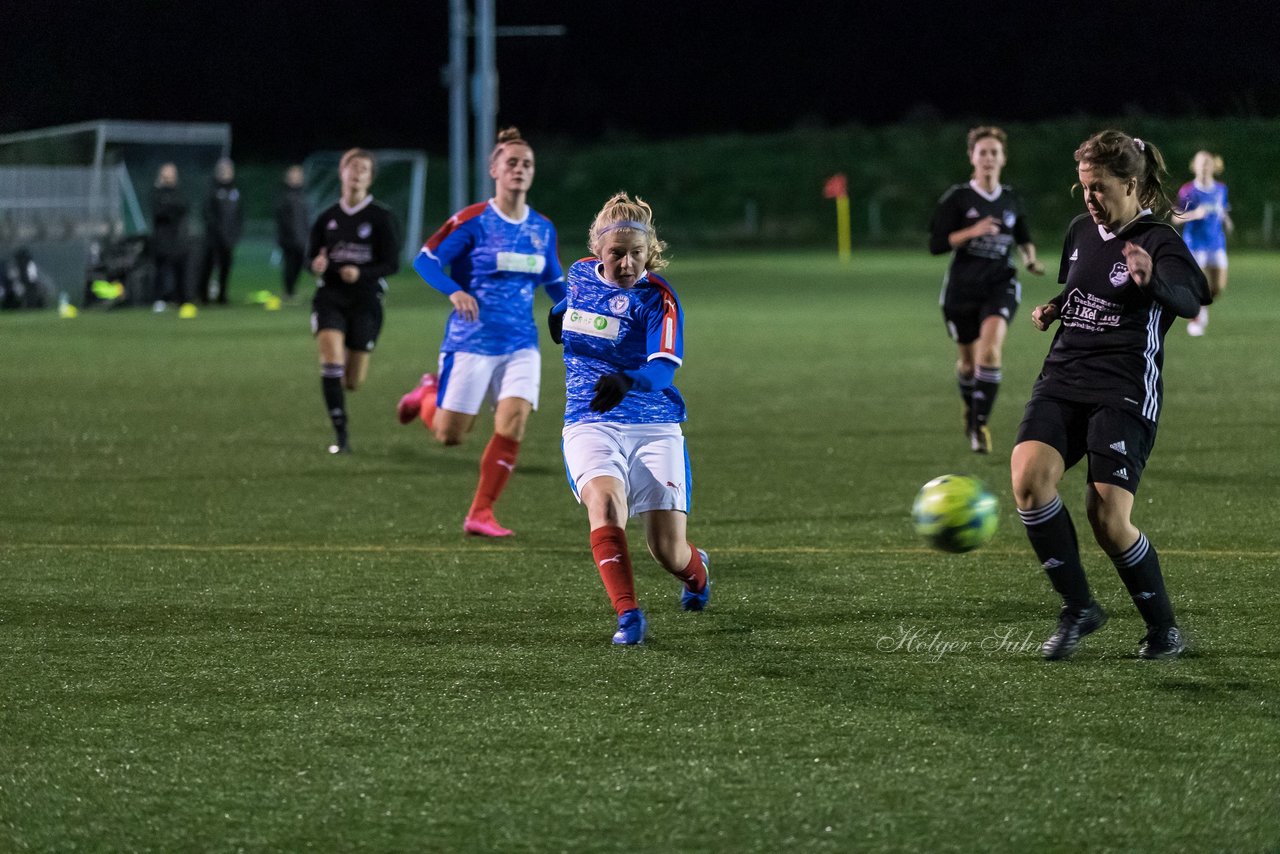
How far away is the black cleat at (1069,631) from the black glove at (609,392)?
5.25 feet

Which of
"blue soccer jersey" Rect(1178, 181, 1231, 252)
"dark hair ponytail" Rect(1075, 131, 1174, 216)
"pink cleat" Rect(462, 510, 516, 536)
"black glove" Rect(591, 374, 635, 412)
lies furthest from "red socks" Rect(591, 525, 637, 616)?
"blue soccer jersey" Rect(1178, 181, 1231, 252)

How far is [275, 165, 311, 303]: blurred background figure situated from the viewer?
26.4 metres

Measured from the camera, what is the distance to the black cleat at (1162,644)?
18.7ft

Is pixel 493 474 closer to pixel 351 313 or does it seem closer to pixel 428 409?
pixel 428 409

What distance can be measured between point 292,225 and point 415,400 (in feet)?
54.9

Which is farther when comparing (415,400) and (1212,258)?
(1212,258)

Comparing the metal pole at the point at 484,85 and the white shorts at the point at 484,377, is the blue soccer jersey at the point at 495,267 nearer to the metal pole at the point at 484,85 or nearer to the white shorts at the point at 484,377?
the white shorts at the point at 484,377

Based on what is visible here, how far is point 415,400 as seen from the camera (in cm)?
1047

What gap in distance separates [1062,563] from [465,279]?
3.94 m

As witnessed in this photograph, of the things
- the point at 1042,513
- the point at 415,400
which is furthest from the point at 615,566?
the point at 415,400

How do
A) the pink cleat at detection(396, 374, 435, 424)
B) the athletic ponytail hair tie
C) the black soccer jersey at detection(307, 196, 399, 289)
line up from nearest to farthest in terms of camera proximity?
the athletic ponytail hair tie, the pink cleat at detection(396, 374, 435, 424), the black soccer jersey at detection(307, 196, 399, 289)

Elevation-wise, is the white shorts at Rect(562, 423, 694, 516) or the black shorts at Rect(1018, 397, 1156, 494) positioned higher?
the black shorts at Rect(1018, 397, 1156, 494)

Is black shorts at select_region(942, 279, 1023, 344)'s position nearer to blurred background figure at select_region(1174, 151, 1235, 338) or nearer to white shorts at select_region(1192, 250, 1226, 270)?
blurred background figure at select_region(1174, 151, 1235, 338)

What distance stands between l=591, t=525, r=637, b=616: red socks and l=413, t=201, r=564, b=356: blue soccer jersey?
2.75 metres
